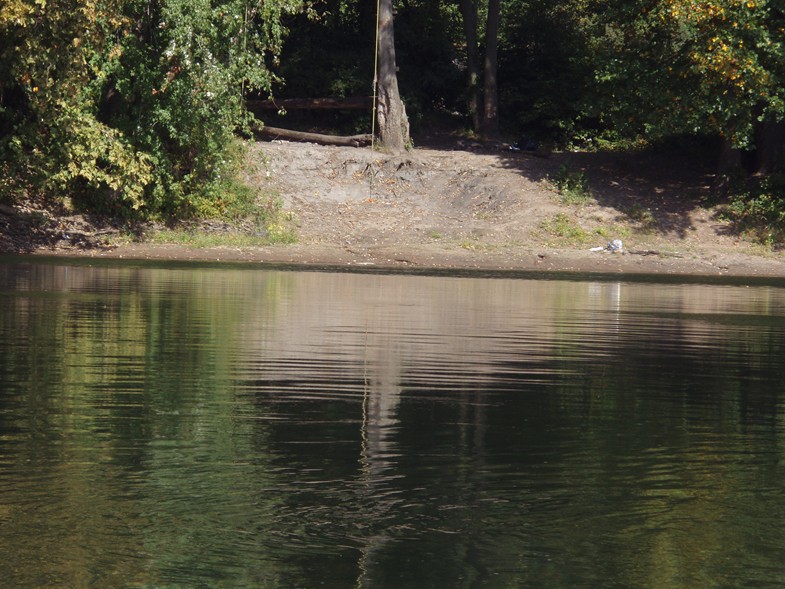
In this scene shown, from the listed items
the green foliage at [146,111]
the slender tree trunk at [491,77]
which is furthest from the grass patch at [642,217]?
the green foliage at [146,111]

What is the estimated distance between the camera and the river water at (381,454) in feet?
19.5

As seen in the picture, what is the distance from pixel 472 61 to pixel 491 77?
1619 millimetres

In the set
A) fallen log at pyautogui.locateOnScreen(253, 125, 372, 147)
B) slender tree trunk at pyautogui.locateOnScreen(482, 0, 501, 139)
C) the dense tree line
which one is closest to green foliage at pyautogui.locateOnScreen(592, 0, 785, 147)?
the dense tree line

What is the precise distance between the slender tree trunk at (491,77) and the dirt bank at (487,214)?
273 cm

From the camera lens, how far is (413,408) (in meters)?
9.86

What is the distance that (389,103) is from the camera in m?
38.2

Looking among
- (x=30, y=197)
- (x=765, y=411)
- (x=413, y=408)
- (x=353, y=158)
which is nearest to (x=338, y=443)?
(x=413, y=408)

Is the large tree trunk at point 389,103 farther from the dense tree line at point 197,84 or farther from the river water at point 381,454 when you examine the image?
the river water at point 381,454

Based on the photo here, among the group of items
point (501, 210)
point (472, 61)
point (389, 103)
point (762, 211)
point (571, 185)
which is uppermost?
point (472, 61)

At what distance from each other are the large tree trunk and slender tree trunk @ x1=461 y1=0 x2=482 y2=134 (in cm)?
474

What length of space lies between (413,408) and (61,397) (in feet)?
8.63

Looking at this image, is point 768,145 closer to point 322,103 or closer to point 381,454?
point 322,103

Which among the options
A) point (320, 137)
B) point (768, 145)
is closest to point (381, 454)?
point (768, 145)

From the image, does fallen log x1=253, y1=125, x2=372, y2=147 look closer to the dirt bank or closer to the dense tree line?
the dirt bank
